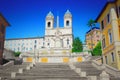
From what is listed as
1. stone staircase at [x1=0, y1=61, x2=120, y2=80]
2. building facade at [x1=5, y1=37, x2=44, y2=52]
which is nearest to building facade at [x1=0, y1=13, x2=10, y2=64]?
stone staircase at [x1=0, y1=61, x2=120, y2=80]

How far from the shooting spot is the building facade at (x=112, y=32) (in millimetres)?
26938

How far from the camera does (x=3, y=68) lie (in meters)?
30.3

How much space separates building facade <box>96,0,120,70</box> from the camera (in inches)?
1061

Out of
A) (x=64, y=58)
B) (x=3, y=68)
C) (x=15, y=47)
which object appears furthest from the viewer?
(x=15, y=47)

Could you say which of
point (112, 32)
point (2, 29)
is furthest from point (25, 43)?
point (112, 32)

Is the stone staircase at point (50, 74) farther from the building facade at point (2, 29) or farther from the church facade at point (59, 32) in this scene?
the church facade at point (59, 32)

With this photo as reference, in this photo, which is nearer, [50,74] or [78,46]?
[50,74]

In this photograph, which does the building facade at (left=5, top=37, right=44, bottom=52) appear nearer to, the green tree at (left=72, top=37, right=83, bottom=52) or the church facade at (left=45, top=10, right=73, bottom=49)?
the church facade at (left=45, top=10, right=73, bottom=49)

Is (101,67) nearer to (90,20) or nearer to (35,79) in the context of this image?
(35,79)

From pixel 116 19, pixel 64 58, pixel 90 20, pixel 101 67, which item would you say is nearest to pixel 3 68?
pixel 101 67

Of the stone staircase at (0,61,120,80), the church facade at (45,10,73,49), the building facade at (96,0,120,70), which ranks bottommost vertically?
the stone staircase at (0,61,120,80)

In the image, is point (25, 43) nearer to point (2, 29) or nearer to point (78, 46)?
point (78, 46)

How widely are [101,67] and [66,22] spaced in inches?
2928

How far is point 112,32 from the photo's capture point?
28156 mm
